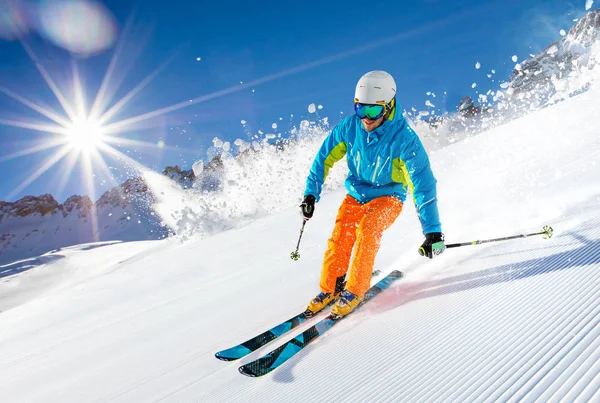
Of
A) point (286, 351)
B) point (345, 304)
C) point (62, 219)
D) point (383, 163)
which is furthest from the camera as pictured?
point (62, 219)

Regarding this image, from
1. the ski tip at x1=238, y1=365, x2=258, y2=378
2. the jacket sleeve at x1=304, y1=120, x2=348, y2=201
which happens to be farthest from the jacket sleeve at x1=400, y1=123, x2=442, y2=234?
the ski tip at x1=238, y1=365, x2=258, y2=378

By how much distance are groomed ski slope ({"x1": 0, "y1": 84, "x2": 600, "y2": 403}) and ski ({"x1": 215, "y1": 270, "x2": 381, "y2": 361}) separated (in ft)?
0.19

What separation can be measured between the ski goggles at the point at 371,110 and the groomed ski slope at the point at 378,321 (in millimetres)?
1379

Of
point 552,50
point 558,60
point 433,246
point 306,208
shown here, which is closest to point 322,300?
point 306,208

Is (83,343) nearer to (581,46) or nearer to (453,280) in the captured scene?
(453,280)

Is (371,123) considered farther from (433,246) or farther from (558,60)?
(558,60)

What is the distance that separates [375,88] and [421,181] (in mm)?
786

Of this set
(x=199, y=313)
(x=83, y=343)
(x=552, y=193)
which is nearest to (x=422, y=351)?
(x=199, y=313)

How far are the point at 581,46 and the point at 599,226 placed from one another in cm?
20402

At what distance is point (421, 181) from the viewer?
2980 millimetres

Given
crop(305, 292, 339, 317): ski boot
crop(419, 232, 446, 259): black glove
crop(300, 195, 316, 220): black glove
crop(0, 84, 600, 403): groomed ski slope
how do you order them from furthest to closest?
crop(300, 195, 316, 220): black glove, crop(305, 292, 339, 317): ski boot, crop(419, 232, 446, 259): black glove, crop(0, 84, 600, 403): groomed ski slope

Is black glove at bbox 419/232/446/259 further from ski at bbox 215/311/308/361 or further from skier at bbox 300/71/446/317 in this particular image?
ski at bbox 215/311/308/361

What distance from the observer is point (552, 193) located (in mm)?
4668

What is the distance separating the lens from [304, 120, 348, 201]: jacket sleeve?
347cm
